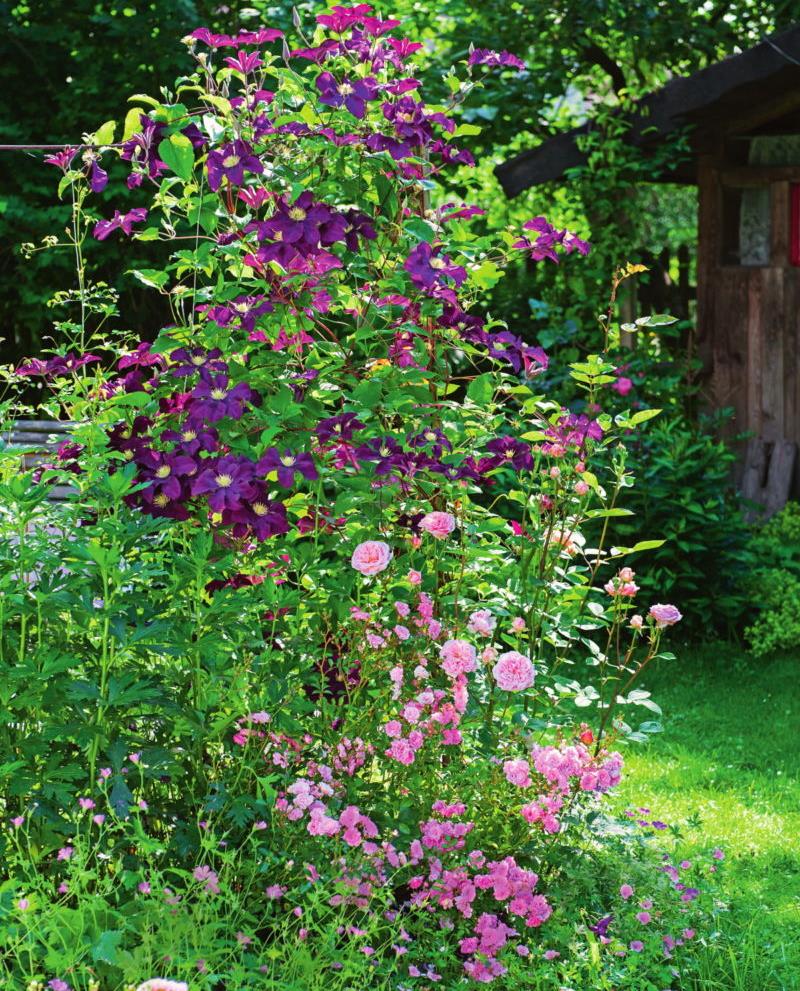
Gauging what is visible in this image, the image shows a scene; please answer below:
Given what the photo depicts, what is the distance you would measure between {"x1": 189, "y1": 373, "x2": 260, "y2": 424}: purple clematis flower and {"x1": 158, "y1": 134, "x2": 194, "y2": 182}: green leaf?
52 centimetres

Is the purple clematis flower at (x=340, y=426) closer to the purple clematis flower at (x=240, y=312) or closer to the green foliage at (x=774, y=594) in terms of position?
the purple clematis flower at (x=240, y=312)

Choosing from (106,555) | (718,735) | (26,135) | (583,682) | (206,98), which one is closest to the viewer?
(106,555)

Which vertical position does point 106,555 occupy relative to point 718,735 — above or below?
above

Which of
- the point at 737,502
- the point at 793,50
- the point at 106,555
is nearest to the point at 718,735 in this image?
the point at 737,502

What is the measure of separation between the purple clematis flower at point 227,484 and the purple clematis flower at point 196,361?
268 millimetres

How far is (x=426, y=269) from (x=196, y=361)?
2.04 ft

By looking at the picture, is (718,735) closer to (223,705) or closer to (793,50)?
(223,705)

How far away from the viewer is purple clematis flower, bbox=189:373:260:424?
127 inches

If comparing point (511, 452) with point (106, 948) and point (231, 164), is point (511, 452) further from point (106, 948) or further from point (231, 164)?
point (106, 948)

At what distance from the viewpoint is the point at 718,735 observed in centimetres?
548

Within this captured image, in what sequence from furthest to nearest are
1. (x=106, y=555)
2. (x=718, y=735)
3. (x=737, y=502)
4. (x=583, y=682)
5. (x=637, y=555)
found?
(x=737, y=502) → (x=637, y=555) → (x=583, y=682) → (x=718, y=735) → (x=106, y=555)

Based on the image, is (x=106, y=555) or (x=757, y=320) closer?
(x=106, y=555)

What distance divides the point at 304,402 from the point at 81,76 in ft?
22.6

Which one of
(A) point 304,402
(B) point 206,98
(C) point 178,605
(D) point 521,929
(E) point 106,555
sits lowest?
(D) point 521,929
